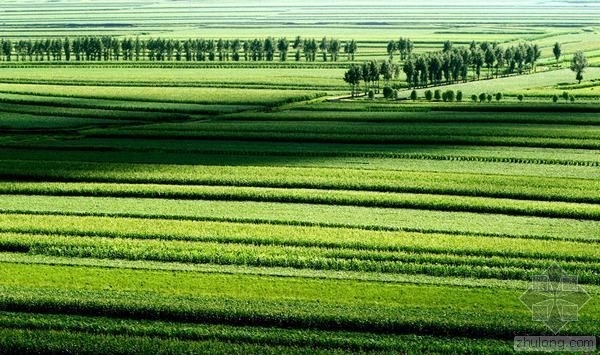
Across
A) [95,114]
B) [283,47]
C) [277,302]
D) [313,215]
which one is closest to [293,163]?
[313,215]

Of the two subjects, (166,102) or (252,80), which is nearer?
(166,102)

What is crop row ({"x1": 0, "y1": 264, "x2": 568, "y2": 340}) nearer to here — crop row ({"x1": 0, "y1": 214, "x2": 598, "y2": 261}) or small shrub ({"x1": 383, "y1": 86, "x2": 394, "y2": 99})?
crop row ({"x1": 0, "y1": 214, "x2": 598, "y2": 261})

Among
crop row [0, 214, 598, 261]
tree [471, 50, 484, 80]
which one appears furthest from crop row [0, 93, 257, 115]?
crop row [0, 214, 598, 261]

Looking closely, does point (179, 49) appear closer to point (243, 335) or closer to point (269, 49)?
point (269, 49)

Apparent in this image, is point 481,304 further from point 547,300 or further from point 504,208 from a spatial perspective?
point 504,208

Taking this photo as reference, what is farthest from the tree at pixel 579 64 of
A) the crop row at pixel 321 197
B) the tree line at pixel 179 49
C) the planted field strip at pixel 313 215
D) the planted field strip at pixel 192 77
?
the planted field strip at pixel 313 215

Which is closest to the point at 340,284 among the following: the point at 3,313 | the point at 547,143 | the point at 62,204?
the point at 3,313
